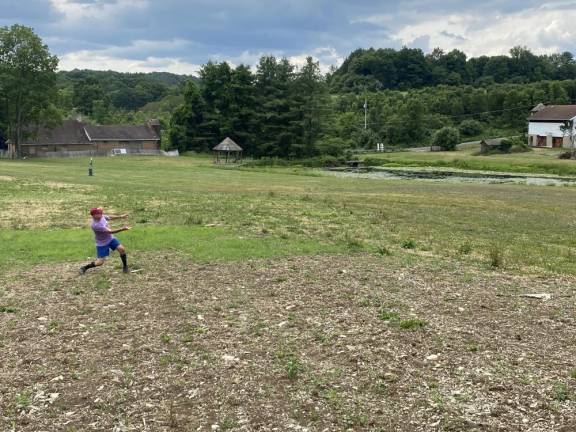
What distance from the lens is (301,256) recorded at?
1588cm

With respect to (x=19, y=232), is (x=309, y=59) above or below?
above

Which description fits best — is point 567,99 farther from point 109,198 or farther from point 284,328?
point 284,328

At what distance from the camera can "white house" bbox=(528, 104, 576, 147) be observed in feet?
298

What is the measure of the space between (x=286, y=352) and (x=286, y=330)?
1.01m

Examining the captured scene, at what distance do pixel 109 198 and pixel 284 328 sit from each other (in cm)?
2086

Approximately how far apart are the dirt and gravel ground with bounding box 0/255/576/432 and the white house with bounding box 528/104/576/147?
87.1 m

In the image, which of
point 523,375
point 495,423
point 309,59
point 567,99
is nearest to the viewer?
point 495,423

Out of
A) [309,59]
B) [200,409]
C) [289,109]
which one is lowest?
[200,409]

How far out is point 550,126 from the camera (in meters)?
92.9

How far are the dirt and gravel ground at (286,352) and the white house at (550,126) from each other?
87056 mm

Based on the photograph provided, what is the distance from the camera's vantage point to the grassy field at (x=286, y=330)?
6867 mm

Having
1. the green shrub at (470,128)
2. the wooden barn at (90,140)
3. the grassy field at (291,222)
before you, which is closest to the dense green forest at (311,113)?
the green shrub at (470,128)

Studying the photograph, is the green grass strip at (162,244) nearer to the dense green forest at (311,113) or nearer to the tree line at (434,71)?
the dense green forest at (311,113)

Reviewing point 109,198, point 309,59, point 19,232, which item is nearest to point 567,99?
point 309,59
